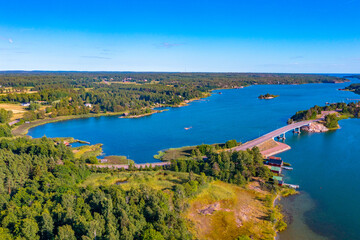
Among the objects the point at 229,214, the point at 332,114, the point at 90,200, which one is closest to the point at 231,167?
the point at 229,214

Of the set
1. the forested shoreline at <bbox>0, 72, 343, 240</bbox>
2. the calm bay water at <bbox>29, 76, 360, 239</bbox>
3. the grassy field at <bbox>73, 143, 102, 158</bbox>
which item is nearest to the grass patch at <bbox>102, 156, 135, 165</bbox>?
the calm bay water at <bbox>29, 76, 360, 239</bbox>

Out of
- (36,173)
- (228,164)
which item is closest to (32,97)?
(36,173)

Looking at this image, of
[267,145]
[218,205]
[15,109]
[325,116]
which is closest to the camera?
[218,205]

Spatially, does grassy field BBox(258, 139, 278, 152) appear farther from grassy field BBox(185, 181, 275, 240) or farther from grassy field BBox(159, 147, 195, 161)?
grassy field BBox(185, 181, 275, 240)

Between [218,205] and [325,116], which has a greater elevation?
[325,116]

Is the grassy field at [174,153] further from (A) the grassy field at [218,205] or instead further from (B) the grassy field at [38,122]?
(B) the grassy field at [38,122]

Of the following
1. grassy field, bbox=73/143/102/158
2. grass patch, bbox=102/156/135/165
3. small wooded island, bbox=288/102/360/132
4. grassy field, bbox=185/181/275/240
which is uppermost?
small wooded island, bbox=288/102/360/132

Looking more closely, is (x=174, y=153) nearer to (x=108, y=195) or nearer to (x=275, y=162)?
(x=275, y=162)

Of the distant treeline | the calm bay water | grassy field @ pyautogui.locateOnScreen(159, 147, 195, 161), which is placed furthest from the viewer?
the distant treeline

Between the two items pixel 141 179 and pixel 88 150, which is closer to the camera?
pixel 141 179

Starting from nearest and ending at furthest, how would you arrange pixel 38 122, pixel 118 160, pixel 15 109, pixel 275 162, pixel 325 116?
1. pixel 275 162
2. pixel 118 160
3. pixel 325 116
4. pixel 38 122
5. pixel 15 109
